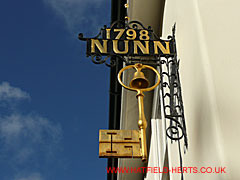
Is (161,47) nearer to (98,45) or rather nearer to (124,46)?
(124,46)

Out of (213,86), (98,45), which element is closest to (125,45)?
(98,45)

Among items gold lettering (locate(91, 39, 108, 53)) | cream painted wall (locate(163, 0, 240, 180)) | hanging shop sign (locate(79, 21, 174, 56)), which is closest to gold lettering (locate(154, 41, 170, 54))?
hanging shop sign (locate(79, 21, 174, 56))

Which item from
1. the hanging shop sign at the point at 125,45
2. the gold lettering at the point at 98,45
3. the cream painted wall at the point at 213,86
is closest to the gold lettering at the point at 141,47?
the hanging shop sign at the point at 125,45

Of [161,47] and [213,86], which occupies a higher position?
[161,47]

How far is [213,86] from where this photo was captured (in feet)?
8.22

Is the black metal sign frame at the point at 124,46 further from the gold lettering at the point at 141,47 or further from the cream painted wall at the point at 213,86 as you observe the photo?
the cream painted wall at the point at 213,86

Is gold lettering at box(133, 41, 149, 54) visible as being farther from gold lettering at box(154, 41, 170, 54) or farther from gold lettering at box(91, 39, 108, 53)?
gold lettering at box(91, 39, 108, 53)

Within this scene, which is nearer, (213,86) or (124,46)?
(213,86)

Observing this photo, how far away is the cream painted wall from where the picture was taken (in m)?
2.25

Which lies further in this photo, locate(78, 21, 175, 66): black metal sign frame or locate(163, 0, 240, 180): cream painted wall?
locate(78, 21, 175, 66): black metal sign frame

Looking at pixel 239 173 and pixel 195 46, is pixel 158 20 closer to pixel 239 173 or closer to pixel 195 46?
pixel 195 46

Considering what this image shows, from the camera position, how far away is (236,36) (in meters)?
2.32

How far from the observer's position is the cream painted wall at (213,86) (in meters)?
2.25

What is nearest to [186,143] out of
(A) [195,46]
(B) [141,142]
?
(B) [141,142]
